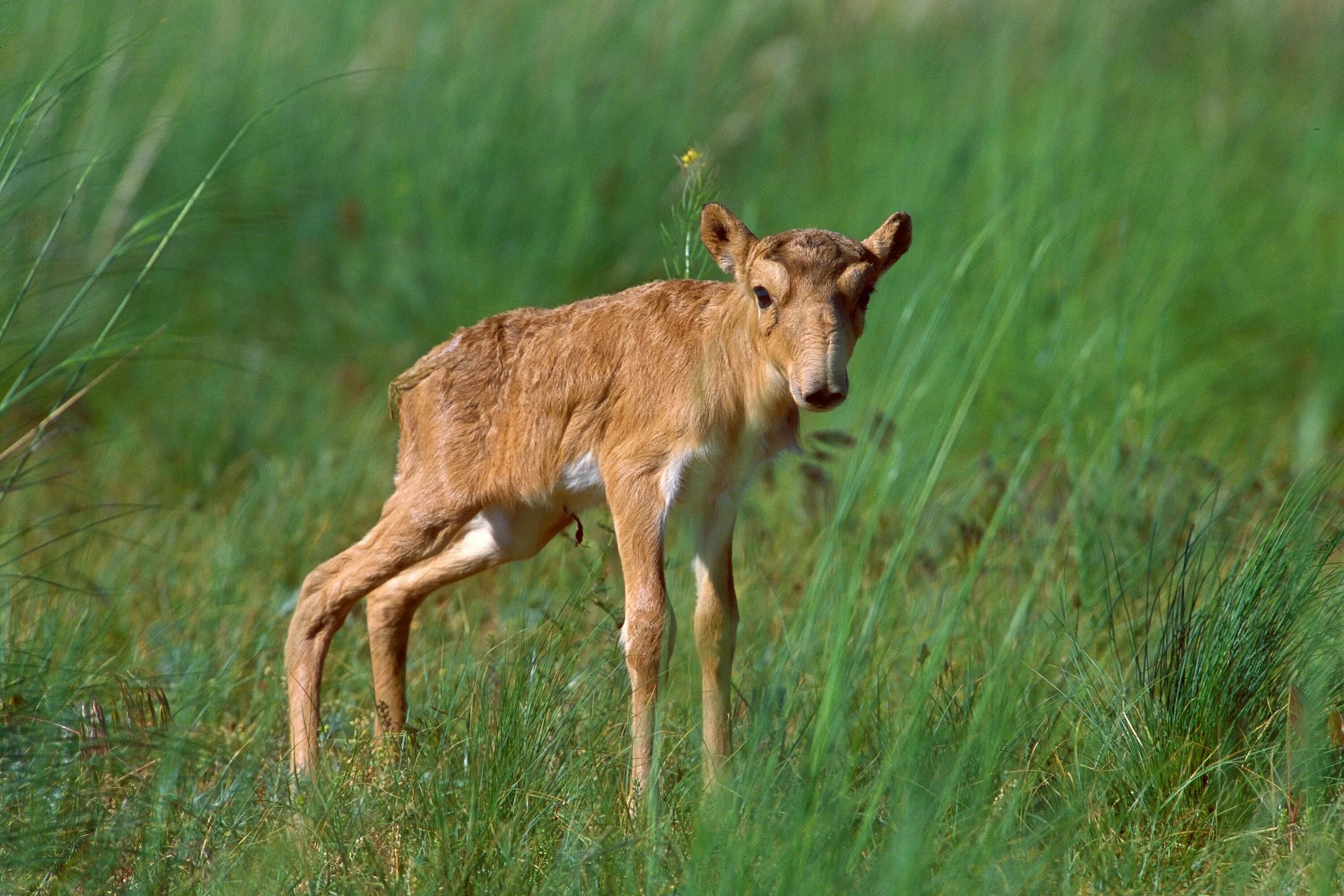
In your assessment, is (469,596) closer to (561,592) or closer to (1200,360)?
(561,592)

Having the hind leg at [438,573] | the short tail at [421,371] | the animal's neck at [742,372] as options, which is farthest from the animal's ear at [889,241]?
the short tail at [421,371]

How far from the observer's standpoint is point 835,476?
689 cm

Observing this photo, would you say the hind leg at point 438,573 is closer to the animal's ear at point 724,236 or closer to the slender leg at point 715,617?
the slender leg at point 715,617

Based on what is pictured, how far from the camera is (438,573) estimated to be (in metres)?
Answer: 4.57

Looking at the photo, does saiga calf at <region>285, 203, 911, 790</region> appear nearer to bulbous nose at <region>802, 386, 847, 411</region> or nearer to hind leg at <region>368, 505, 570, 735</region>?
hind leg at <region>368, 505, 570, 735</region>

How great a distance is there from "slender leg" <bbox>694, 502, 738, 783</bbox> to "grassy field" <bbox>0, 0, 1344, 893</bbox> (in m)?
0.11

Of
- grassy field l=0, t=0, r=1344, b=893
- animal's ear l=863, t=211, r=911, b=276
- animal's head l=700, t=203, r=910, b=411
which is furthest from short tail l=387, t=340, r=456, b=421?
animal's ear l=863, t=211, r=911, b=276

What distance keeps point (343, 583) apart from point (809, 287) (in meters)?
1.68

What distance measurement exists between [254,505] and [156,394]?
1.71m

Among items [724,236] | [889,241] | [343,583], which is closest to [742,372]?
[724,236]

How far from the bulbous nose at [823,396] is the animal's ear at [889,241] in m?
0.55

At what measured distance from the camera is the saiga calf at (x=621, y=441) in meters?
3.91

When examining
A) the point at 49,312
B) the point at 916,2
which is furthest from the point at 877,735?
the point at 916,2

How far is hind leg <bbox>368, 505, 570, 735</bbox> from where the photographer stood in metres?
4.48
